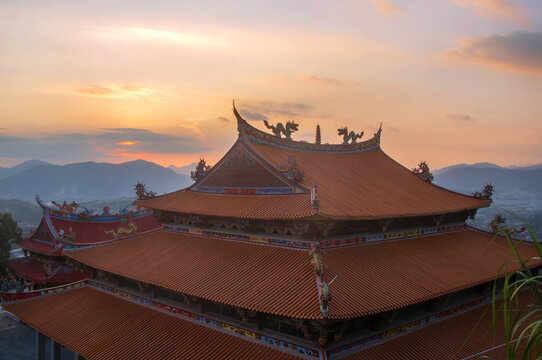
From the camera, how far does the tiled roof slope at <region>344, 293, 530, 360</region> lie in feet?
39.0

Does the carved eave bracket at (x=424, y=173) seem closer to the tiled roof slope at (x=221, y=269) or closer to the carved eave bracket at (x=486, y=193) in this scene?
the carved eave bracket at (x=486, y=193)

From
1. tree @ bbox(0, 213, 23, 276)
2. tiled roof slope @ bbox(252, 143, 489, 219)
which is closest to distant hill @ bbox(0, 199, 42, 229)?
tree @ bbox(0, 213, 23, 276)

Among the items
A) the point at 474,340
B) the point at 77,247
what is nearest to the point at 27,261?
the point at 77,247

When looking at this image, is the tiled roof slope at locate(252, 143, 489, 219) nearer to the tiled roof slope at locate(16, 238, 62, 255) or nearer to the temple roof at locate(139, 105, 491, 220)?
the temple roof at locate(139, 105, 491, 220)

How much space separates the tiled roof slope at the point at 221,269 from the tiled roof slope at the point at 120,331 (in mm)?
1770

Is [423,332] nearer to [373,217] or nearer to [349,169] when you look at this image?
[373,217]

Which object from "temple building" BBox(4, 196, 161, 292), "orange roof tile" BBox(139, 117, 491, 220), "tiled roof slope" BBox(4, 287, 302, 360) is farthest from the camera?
"temple building" BBox(4, 196, 161, 292)

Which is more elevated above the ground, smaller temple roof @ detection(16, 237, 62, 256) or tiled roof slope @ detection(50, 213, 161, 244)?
tiled roof slope @ detection(50, 213, 161, 244)

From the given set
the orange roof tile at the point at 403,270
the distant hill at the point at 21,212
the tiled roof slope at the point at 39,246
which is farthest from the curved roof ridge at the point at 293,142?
the distant hill at the point at 21,212

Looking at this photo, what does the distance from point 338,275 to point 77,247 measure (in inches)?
540

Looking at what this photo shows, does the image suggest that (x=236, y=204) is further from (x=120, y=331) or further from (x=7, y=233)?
(x=7, y=233)

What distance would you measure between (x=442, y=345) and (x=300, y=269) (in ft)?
18.9

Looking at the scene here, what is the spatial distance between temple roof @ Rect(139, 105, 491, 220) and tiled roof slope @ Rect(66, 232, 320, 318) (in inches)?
57.3

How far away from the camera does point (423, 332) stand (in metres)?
13.4
